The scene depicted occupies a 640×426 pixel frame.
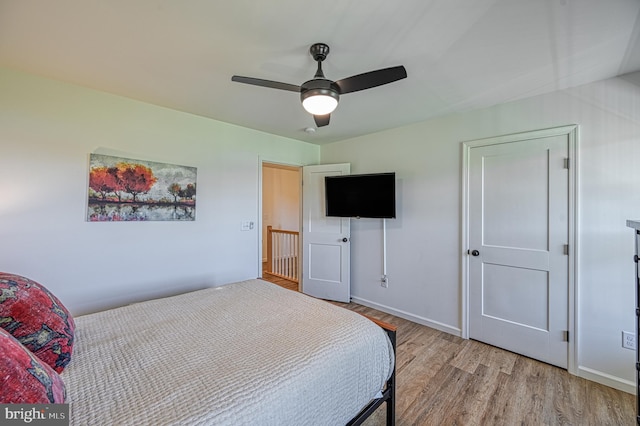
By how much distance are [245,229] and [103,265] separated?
4.82ft

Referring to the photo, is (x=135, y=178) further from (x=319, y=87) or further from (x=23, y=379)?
(x=23, y=379)

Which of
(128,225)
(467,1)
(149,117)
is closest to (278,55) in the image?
(467,1)

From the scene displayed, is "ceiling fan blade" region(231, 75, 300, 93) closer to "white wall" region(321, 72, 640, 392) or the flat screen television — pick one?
the flat screen television

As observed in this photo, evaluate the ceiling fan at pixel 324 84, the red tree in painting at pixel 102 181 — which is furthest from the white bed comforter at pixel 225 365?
the ceiling fan at pixel 324 84

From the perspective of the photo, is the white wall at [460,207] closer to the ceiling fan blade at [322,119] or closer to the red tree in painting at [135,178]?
the ceiling fan blade at [322,119]

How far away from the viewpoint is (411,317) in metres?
3.32

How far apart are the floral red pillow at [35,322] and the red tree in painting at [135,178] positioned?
4.76 ft

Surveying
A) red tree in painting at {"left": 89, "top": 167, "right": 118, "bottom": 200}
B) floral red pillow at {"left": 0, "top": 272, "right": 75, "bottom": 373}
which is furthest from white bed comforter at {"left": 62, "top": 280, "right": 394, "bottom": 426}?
red tree in painting at {"left": 89, "top": 167, "right": 118, "bottom": 200}

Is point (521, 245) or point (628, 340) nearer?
point (628, 340)

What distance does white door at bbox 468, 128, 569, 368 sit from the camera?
7.66 ft

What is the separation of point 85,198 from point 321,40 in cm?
240

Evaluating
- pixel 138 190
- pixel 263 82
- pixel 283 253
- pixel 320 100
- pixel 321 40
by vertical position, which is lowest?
pixel 283 253

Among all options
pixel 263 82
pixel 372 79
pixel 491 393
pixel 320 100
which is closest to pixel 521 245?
pixel 491 393

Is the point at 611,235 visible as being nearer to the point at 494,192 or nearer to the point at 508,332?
the point at 494,192
